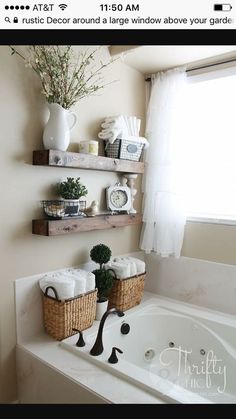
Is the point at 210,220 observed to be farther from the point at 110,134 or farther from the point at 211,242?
the point at 110,134

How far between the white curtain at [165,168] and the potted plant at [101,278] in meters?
0.51

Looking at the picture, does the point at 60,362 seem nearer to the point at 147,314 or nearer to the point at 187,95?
the point at 147,314

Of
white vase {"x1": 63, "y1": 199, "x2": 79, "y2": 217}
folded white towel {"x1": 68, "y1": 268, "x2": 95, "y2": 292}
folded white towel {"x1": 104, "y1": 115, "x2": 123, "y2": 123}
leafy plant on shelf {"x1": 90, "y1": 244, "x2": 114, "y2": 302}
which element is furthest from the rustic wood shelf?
folded white towel {"x1": 104, "y1": 115, "x2": 123, "y2": 123}

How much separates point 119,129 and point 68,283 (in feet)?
3.36

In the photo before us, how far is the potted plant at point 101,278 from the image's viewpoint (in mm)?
1727

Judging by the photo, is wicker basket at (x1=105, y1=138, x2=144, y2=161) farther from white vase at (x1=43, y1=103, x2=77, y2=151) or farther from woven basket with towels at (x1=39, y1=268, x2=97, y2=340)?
woven basket with towels at (x1=39, y1=268, x2=97, y2=340)

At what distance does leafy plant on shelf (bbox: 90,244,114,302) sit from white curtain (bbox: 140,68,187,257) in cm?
50

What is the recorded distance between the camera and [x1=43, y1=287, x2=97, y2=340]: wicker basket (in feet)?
4.82

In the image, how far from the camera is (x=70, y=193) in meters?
1.57

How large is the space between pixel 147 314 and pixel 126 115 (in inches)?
56.0

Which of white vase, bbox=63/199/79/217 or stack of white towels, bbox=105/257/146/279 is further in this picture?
stack of white towels, bbox=105/257/146/279
